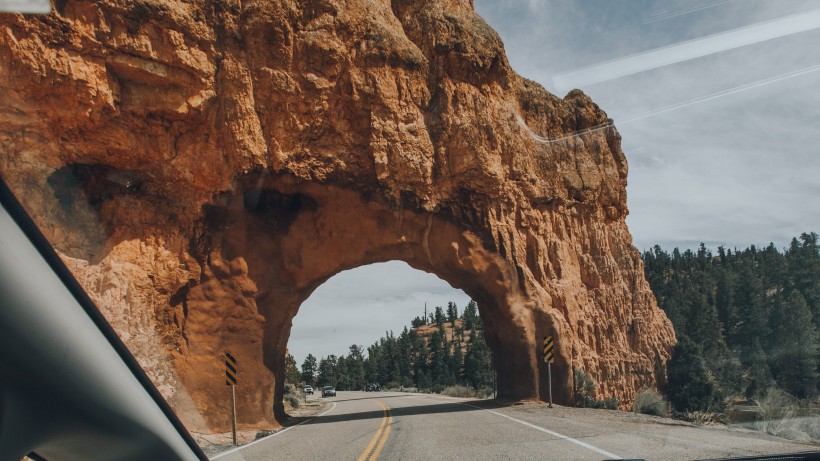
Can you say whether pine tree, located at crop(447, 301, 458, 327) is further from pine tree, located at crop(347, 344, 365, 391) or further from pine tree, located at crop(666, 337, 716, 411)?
pine tree, located at crop(666, 337, 716, 411)

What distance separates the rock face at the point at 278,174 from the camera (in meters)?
16.5

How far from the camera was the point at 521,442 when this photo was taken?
34.3 feet

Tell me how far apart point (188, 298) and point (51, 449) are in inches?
682

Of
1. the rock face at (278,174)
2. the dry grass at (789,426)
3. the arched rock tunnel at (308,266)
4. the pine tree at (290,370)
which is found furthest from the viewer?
the pine tree at (290,370)

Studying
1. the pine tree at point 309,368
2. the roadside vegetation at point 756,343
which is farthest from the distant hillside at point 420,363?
the roadside vegetation at point 756,343

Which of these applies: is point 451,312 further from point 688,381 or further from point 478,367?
point 688,381

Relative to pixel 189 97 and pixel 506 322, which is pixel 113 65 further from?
pixel 506 322

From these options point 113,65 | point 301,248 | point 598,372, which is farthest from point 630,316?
point 113,65

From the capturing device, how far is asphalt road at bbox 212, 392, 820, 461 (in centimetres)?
869

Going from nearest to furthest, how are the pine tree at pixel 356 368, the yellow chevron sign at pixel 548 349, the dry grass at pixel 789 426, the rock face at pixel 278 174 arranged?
the dry grass at pixel 789 426 < the rock face at pixel 278 174 < the yellow chevron sign at pixel 548 349 < the pine tree at pixel 356 368

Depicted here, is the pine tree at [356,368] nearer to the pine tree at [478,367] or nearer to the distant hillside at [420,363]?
the distant hillside at [420,363]

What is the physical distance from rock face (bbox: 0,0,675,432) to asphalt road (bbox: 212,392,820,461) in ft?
20.2

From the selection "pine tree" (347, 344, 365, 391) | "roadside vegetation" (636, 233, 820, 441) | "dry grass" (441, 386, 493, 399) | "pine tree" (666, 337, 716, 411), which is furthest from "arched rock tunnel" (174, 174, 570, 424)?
"pine tree" (347, 344, 365, 391)

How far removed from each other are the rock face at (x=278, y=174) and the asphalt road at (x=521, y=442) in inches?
242
